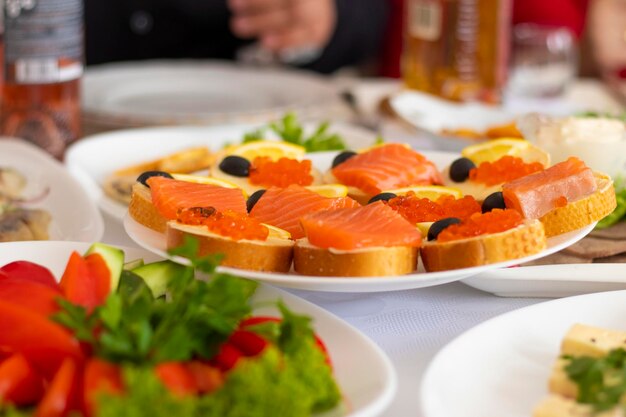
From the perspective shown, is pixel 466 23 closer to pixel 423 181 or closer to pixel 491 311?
pixel 423 181

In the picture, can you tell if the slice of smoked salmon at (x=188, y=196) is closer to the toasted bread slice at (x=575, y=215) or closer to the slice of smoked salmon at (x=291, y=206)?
the slice of smoked salmon at (x=291, y=206)

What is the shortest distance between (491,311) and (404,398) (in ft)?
1.02

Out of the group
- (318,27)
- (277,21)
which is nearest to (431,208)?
(277,21)

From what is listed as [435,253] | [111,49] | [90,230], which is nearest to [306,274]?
[435,253]

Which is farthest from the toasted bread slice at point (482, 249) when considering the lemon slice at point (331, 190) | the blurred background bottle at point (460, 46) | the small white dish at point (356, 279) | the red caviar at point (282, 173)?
the blurred background bottle at point (460, 46)

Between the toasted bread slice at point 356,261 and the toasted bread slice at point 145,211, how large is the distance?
0.77 feet

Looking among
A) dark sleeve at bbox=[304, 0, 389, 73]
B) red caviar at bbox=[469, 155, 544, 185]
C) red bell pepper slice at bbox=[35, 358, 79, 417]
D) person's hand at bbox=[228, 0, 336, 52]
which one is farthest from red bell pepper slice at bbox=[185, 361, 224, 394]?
dark sleeve at bbox=[304, 0, 389, 73]

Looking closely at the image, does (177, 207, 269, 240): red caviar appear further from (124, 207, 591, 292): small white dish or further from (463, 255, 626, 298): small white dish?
(463, 255, 626, 298): small white dish

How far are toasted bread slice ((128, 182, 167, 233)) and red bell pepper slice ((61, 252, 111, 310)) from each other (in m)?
0.19

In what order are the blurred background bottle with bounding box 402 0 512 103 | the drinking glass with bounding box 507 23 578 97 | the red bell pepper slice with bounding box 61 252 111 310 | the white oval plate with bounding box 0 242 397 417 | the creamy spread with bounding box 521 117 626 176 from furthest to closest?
1. the drinking glass with bounding box 507 23 578 97
2. the blurred background bottle with bounding box 402 0 512 103
3. the creamy spread with bounding box 521 117 626 176
4. the red bell pepper slice with bounding box 61 252 111 310
5. the white oval plate with bounding box 0 242 397 417

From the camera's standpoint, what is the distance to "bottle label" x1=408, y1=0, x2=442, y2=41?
2584mm

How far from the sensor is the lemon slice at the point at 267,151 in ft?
5.32

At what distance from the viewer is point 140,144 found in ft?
6.92

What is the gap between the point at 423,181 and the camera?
4.89ft
